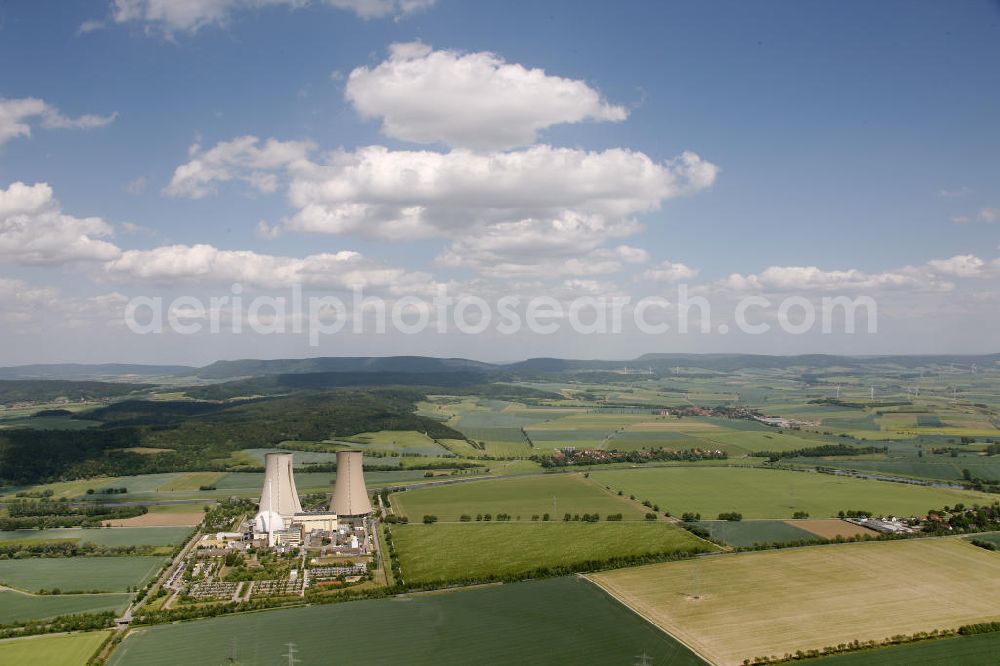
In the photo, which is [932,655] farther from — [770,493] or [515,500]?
[515,500]

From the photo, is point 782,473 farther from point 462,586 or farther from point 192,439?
point 192,439

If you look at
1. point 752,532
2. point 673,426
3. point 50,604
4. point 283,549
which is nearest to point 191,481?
point 283,549

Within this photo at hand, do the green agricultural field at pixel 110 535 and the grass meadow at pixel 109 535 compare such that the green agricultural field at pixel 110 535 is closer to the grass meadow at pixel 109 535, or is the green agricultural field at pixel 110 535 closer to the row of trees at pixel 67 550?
the grass meadow at pixel 109 535

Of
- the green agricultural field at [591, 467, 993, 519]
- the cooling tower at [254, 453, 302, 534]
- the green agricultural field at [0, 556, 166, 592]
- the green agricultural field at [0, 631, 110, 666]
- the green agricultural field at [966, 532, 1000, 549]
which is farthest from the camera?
the green agricultural field at [591, 467, 993, 519]

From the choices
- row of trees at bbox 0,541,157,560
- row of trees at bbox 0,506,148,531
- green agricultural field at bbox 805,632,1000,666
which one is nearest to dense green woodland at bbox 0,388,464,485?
row of trees at bbox 0,506,148,531

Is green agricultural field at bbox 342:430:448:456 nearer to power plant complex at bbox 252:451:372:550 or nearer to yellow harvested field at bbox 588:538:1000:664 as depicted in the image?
power plant complex at bbox 252:451:372:550

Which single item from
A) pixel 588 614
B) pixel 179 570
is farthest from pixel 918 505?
pixel 179 570
